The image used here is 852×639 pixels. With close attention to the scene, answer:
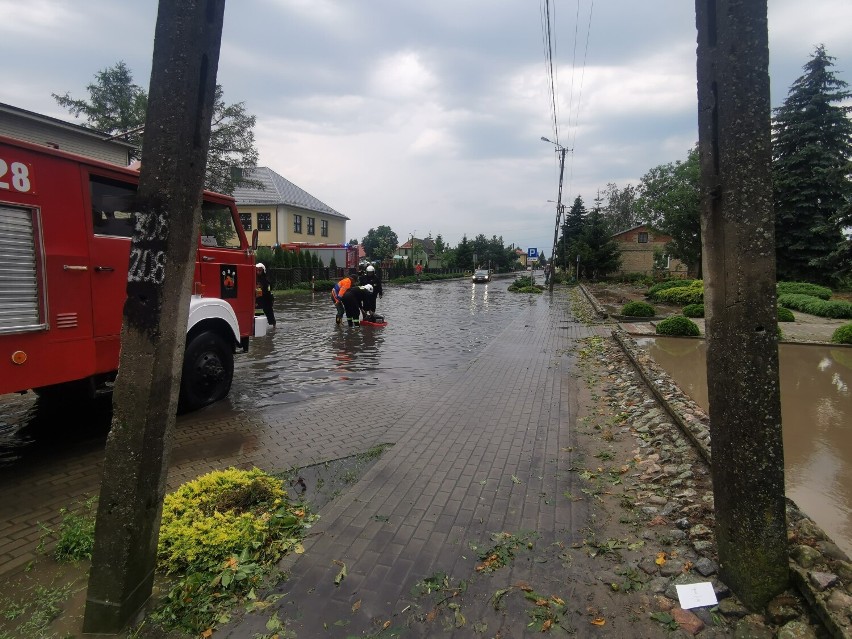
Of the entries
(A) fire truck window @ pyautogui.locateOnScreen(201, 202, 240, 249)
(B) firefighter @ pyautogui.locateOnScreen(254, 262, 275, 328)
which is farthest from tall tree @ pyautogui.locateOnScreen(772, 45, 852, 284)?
(A) fire truck window @ pyautogui.locateOnScreen(201, 202, 240, 249)

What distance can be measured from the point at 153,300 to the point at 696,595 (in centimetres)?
326

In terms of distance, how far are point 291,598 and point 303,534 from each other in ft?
2.20

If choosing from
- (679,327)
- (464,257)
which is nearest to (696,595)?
(679,327)

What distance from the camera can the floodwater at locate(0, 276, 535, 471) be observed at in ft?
18.1

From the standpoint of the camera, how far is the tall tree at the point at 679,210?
38.6 meters

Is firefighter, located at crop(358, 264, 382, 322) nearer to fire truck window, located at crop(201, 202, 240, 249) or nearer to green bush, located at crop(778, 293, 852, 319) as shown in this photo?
fire truck window, located at crop(201, 202, 240, 249)

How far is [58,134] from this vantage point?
12.1 metres

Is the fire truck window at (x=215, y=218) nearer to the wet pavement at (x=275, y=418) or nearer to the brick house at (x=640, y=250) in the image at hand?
the wet pavement at (x=275, y=418)

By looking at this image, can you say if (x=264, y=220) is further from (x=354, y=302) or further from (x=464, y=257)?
(x=464, y=257)

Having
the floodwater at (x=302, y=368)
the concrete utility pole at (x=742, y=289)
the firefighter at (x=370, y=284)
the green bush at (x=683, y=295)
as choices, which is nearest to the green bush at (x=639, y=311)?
the floodwater at (x=302, y=368)

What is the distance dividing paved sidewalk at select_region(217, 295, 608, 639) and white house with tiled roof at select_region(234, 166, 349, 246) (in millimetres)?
39634

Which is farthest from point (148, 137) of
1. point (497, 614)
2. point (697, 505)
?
point (697, 505)

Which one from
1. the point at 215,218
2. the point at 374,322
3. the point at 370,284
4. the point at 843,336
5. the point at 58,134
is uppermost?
the point at 58,134

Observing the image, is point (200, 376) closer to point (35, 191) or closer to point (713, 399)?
point (35, 191)
